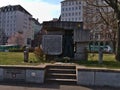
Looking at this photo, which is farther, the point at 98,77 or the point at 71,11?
the point at 71,11

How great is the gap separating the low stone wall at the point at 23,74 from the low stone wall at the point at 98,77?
5.87 feet

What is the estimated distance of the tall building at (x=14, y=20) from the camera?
180m

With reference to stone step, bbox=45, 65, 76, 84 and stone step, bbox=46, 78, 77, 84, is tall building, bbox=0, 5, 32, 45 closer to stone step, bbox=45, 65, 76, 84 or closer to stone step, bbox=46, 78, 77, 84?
stone step, bbox=45, 65, 76, 84

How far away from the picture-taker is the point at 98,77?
15078mm

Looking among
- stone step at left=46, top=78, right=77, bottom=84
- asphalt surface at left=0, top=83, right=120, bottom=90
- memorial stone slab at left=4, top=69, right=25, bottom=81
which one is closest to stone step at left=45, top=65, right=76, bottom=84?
stone step at left=46, top=78, right=77, bottom=84

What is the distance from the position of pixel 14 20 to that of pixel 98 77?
553 ft

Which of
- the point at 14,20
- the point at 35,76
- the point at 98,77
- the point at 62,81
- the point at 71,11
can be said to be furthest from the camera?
the point at 71,11

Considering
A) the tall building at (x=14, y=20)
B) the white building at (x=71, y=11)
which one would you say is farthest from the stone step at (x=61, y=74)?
the white building at (x=71, y=11)

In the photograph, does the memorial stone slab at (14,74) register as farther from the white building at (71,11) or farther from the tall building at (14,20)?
the white building at (71,11)

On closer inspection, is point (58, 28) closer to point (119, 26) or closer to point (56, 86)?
A: point (119, 26)

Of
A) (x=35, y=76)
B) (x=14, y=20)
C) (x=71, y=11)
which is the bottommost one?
(x=35, y=76)

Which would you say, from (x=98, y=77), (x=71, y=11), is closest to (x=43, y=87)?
(x=98, y=77)

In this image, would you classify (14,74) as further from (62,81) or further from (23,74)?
(62,81)

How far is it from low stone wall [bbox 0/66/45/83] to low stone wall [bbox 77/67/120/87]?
5.87ft
